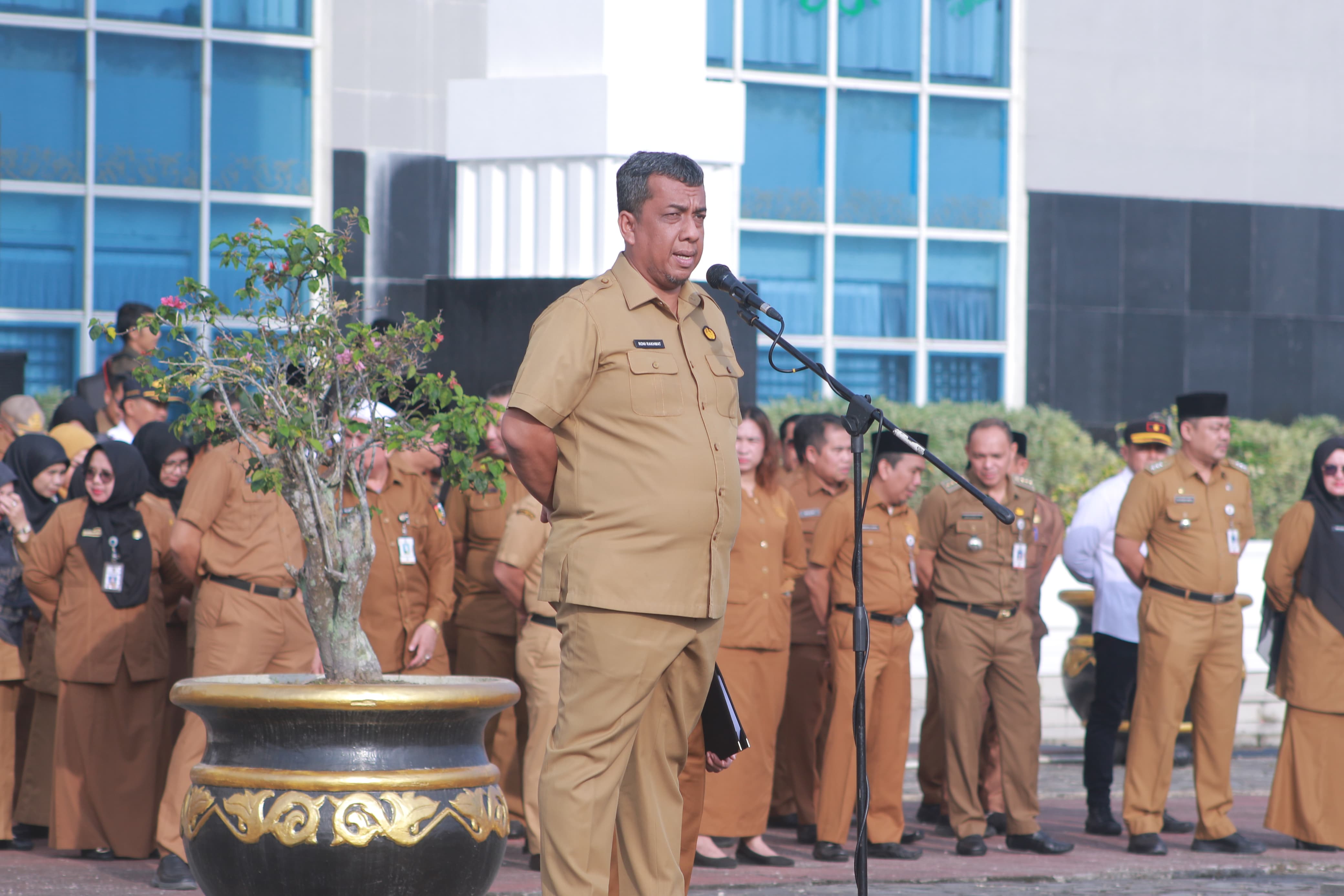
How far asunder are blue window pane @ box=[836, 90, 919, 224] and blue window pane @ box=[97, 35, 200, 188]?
613 cm

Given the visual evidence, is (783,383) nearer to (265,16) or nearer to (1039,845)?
(265,16)

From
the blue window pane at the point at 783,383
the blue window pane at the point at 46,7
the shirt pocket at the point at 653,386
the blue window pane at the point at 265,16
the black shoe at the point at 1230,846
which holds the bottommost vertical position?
the black shoe at the point at 1230,846

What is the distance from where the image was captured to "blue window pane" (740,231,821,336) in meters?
17.8

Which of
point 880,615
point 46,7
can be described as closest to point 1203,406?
point 880,615

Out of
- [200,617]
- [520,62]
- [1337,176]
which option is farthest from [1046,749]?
[1337,176]

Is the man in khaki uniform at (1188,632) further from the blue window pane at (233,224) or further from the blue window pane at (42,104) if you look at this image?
the blue window pane at (42,104)

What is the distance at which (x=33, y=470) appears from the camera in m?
8.37

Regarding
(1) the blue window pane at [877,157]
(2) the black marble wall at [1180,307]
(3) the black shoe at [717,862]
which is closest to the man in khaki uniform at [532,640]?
(3) the black shoe at [717,862]

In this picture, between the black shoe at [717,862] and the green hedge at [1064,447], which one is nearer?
the black shoe at [717,862]

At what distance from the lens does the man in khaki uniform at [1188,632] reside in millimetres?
8586

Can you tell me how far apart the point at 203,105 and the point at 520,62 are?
22.4ft

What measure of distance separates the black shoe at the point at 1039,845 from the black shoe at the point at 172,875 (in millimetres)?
3718

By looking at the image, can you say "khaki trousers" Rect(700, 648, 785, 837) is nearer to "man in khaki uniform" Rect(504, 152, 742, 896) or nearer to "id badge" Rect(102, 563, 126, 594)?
"id badge" Rect(102, 563, 126, 594)

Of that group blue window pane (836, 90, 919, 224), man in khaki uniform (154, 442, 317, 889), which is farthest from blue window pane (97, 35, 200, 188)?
man in khaki uniform (154, 442, 317, 889)
